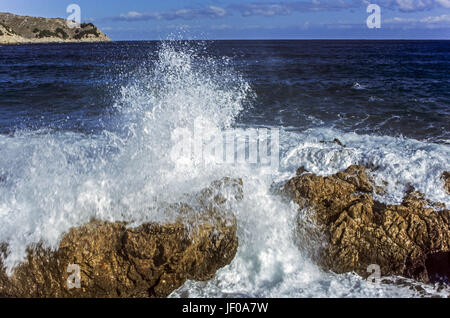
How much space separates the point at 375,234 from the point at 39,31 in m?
92.5

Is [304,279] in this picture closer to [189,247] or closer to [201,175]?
[189,247]

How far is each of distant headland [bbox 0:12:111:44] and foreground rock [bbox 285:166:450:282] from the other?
3065 inches

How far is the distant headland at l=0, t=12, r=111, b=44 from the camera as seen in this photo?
68969 millimetres

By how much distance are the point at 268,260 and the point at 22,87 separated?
1454cm

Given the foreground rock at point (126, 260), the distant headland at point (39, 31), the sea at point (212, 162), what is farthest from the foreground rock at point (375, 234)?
the distant headland at point (39, 31)

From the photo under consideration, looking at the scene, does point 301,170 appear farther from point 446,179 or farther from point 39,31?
point 39,31

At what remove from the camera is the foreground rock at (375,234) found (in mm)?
4344

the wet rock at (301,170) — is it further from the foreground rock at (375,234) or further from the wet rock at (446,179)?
the wet rock at (446,179)

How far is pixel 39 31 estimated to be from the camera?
7862cm

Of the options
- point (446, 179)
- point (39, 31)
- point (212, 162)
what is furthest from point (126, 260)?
point (39, 31)

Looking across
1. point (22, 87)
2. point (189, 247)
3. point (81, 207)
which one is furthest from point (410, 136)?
point (22, 87)

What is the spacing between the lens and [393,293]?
4047 mm

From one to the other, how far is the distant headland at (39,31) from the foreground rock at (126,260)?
252 feet
